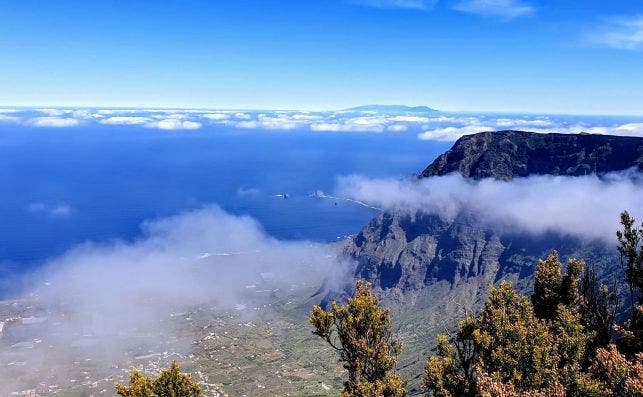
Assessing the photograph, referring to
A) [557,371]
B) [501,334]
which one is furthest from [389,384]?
[557,371]

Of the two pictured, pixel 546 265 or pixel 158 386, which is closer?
pixel 158 386

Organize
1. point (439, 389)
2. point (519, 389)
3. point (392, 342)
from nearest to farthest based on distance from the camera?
point (519, 389) → point (439, 389) → point (392, 342)

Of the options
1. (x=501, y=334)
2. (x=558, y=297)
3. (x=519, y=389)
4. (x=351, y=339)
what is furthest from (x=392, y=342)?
(x=558, y=297)

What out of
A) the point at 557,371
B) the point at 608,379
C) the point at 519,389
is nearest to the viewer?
the point at 608,379

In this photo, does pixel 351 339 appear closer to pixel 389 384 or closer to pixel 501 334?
pixel 389 384

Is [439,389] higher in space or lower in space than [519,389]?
lower

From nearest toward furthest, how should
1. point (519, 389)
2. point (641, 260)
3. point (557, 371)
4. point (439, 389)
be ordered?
point (519, 389) < point (557, 371) < point (439, 389) < point (641, 260)

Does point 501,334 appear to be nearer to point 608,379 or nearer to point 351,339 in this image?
point 608,379

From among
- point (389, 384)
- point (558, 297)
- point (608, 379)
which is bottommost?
point (389, 384)

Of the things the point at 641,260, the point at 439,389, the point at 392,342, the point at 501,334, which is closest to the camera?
the point at 501,334

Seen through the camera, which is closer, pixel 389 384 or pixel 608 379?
pixel 608 379
